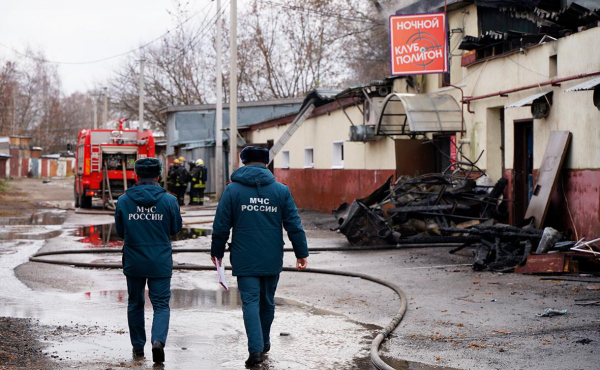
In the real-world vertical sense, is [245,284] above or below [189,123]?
below

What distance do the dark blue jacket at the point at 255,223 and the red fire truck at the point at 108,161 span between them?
21.9m

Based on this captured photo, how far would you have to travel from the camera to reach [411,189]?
50.3 ft

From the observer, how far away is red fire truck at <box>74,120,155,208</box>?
2752 centimetres

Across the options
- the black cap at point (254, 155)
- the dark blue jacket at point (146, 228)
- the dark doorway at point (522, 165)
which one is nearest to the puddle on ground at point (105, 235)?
the dark doorway at point (522, 165)

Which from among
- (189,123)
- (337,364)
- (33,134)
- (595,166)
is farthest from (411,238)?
(33,134)

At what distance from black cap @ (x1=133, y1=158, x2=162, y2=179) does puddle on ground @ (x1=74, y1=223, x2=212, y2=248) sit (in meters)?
8.92

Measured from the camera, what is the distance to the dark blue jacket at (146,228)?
6367 mm

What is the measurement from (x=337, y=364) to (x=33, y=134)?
9070 cm

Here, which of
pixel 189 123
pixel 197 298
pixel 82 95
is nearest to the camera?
pixel 197 298

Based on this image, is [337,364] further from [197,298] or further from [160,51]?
[160,51]

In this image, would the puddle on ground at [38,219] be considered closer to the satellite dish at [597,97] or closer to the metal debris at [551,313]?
the satellite dish at [597,97]

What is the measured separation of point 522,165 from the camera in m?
14.8

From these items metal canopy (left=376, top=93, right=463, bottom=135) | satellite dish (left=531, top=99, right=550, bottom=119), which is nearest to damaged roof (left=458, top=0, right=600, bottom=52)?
satellite dish (left=531, top=99, right=550, bottom=119)

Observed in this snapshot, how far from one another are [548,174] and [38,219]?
52.0 ft
